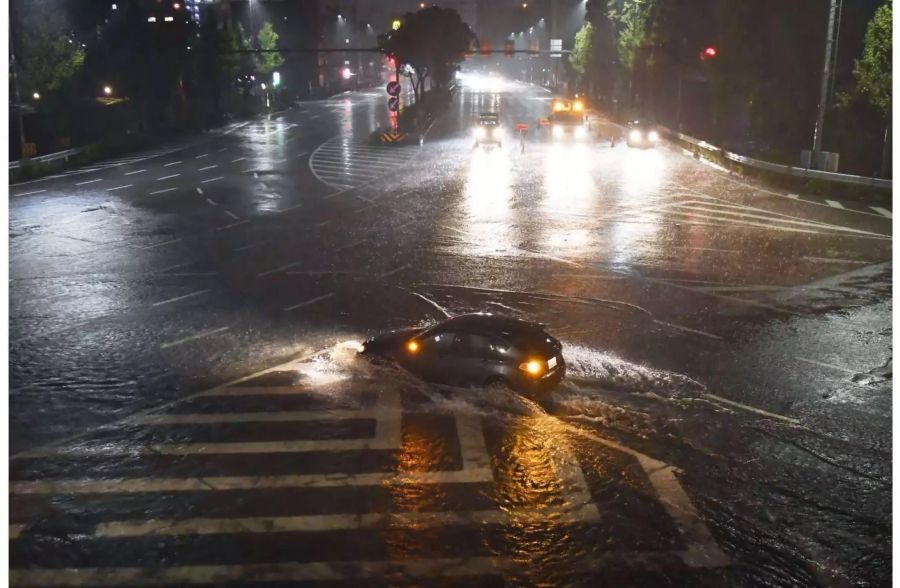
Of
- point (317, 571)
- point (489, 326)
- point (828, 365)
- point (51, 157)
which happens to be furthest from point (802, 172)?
point (51, 157)

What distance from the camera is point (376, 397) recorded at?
14.0 m

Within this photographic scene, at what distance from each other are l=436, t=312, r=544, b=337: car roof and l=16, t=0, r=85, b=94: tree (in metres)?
42.3

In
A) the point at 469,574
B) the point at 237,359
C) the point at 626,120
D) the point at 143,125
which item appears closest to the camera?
the point at 469,574

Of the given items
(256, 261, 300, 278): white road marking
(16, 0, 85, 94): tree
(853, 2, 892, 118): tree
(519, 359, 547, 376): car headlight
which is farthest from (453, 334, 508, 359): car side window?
(16, 0, 85, 94): tree

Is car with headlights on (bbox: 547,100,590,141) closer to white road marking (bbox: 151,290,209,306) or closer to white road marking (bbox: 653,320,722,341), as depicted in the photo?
white road marking (bbox: 151,290,209,306)

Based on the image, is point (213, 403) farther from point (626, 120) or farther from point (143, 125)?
point (626, 120)

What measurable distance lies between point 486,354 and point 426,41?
6679 centimetres

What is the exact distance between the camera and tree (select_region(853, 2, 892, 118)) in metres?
31.3

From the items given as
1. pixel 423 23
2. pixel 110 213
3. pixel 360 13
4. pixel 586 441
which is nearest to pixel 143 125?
pixel 423 23

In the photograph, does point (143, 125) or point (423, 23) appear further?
point (423, 23)

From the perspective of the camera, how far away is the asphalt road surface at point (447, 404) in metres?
9.28

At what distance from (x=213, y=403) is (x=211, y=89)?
66537 mm

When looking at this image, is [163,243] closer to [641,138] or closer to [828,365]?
[828,365]

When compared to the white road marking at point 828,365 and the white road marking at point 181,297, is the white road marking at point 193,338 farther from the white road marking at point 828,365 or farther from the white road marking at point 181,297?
the white road marking at point 828,365
